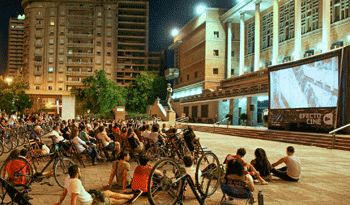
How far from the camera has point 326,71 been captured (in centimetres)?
1938

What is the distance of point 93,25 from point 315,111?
70182 mm

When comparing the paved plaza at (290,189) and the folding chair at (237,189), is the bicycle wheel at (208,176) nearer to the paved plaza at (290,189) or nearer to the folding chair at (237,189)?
the paved plaza at (290,189)

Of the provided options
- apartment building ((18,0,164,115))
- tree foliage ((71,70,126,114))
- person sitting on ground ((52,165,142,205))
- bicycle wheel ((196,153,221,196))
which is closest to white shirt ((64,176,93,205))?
person sitting on ground ((52,165,142,205))

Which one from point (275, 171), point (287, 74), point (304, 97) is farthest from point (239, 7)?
point (275, 171)

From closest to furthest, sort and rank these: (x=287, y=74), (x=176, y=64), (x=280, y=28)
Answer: (x=287, y=74), (x=280, y=28), (x=176, y=64)

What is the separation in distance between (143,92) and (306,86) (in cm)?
5004

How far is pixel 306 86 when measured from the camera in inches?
822

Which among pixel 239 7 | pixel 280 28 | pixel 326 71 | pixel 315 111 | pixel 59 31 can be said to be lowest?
pixel 315 111

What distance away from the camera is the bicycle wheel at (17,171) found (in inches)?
247

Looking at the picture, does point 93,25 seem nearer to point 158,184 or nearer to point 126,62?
point 126,62

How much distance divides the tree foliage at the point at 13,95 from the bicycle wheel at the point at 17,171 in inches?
1781

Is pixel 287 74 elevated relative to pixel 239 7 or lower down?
lower down

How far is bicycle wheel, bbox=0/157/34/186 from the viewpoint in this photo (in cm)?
628

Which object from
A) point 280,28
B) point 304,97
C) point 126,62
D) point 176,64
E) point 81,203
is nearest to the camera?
point 81,203
